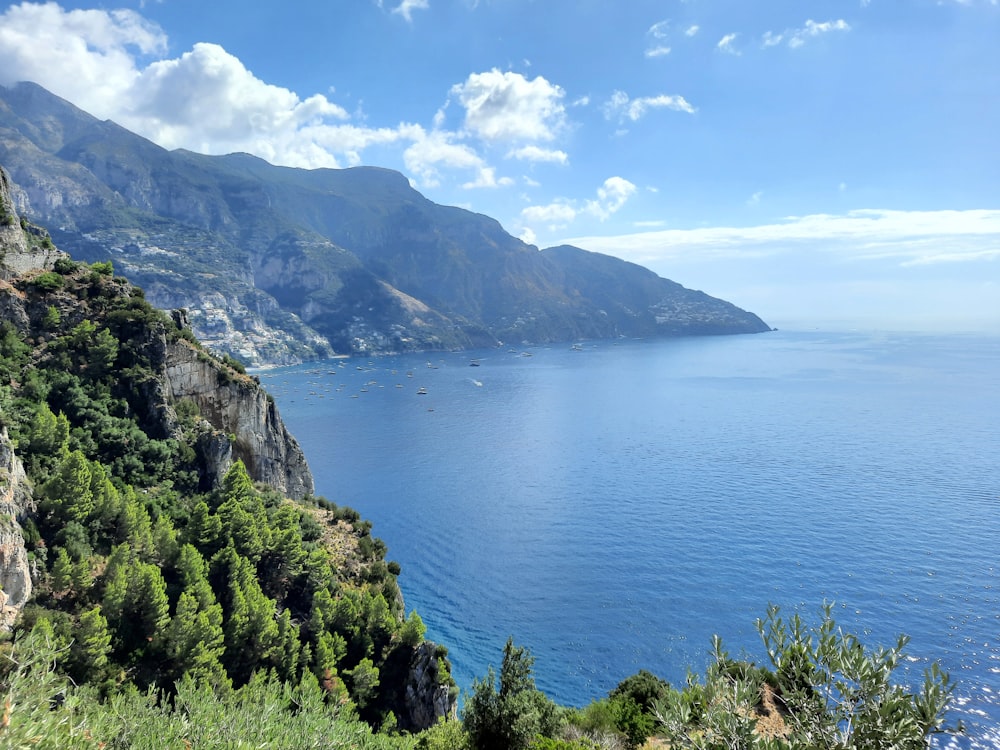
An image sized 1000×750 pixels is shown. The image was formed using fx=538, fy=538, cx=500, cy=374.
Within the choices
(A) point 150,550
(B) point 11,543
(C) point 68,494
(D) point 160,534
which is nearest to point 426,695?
(A) point 150,550

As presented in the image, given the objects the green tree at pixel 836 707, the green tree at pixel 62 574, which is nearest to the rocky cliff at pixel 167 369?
the green tree at pixel 62 574

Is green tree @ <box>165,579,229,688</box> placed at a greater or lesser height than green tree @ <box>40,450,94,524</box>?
lesser

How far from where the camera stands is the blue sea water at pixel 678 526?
4941 centimetres

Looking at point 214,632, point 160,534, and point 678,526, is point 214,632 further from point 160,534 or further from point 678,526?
point 678,526

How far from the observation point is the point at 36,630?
25.7 meters

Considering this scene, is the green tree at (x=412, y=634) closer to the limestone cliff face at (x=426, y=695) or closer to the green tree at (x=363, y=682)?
the limestone cliff face at (x=426, y=695)

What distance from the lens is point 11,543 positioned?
28.9 m

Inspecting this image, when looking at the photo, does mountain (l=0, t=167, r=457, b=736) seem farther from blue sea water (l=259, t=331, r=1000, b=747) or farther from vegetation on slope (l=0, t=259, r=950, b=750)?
blue sea water (l=259, t=331, r=1000, b=747)

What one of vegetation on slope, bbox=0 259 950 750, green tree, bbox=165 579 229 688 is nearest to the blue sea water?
vegetation on slope, bbox=0 259 950 750

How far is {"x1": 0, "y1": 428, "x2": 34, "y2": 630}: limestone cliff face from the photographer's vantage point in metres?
28.1

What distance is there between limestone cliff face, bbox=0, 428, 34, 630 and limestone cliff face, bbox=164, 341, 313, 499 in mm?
16573

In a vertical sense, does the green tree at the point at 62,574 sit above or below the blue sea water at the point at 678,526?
above

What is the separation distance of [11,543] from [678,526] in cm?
6690

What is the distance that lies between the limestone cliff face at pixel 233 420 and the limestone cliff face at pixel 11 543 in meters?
16.6
